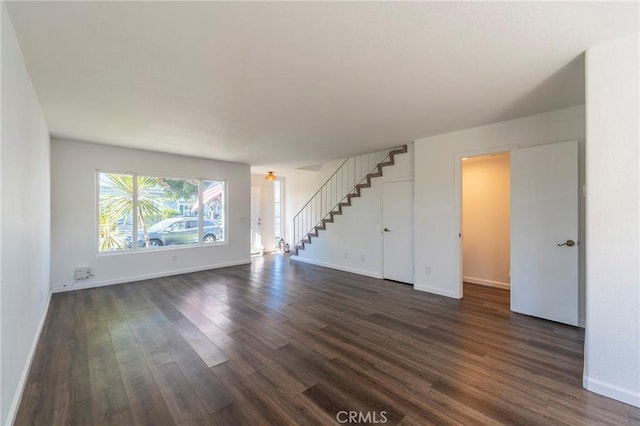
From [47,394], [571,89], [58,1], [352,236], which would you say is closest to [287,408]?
[47,394]

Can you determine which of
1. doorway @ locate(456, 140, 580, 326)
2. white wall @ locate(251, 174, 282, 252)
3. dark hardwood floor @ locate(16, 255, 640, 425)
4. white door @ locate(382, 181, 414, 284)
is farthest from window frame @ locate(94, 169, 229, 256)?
doorway @ locate(456, 140, 580, 326)

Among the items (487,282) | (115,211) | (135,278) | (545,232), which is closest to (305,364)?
(545,232)

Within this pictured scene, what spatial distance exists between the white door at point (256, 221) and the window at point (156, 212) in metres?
2.15

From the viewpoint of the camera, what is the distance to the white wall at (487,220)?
15.0 feet

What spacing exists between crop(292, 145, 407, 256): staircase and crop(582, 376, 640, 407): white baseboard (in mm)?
3839

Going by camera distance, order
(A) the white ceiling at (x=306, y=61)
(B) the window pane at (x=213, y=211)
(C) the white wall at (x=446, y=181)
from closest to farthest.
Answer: (A) the white ceiling at (x=306, y=61) → (C) the white wall at (x=446, y=181) → (B) the window pane at (x=213, y=211)

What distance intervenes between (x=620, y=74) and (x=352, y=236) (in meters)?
4.56

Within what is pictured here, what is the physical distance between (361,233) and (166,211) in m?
4.20

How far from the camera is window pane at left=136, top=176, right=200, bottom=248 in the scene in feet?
17.4

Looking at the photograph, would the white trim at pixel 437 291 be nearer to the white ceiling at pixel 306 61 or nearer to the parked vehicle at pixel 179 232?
the white ceiling at pixel 306 61

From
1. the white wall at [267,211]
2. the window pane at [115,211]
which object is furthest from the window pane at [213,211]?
the white wall at [267,211]

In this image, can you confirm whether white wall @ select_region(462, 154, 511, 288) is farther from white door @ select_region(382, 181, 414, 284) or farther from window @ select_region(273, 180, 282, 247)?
window @ select_region(273, 180, 282, 247)

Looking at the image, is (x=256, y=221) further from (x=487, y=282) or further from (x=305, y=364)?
(x=305, y=364)

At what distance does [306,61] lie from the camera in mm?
2104
